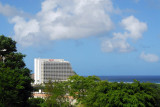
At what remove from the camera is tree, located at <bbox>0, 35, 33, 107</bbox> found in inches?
1110

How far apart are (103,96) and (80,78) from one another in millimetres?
15981

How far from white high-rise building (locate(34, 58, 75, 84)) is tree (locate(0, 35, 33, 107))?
130m

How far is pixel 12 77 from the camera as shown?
97.5 feet

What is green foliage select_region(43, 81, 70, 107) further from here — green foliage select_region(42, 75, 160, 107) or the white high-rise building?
the white high-rise building

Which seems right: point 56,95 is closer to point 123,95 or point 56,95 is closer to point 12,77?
point 12,77

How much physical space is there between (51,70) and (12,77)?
140697 mm

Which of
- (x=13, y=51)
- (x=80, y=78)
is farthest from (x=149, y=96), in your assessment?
(x=13, y=51)

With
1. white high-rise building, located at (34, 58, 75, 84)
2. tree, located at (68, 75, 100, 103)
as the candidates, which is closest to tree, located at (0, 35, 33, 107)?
tree, located at (68, 75, 100, 103)

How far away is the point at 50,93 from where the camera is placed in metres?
38.8

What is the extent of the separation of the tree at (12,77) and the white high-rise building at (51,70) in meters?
130

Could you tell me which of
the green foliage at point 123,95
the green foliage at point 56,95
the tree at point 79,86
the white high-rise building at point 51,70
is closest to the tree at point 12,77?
the green foliage at point 56,95

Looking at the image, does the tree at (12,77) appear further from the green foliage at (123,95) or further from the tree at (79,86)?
the green foliage at (123,95)

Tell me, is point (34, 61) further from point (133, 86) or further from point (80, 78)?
point (133, 86)

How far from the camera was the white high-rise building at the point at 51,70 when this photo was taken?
553 feet
